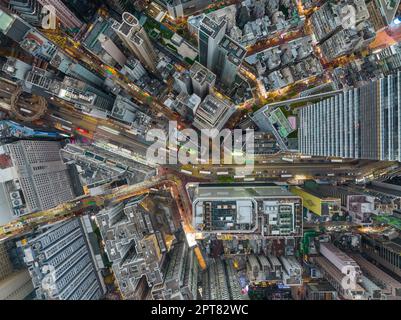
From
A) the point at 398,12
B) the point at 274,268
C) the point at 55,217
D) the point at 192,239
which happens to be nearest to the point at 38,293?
the point at 55,217

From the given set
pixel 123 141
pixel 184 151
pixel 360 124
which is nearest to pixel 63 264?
pixel 123 141

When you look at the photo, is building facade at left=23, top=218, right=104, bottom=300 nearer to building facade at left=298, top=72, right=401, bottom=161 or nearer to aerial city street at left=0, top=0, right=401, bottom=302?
aerial city street at left=0, top=0, right=401, bottom=302

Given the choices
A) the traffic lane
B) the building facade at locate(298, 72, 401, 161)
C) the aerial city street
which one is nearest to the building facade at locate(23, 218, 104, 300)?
Result: the aerial city street

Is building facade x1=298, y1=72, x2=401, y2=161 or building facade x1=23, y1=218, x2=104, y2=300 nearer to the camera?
building facade x1=298, y1=72, x2=401, y2=161

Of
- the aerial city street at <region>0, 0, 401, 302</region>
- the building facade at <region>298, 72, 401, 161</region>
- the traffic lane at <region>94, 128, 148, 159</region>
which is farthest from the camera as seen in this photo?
the traffic lane at <region>94, 128, 148, 159</region>

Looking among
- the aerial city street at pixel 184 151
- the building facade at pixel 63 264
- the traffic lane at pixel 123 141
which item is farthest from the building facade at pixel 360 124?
the building facade at pixel 63 264

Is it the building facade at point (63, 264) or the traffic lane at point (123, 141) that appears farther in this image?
the traffic lane at point (123, 141)

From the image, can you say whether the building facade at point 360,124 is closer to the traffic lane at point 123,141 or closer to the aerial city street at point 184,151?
the aerial city street at point 184,151

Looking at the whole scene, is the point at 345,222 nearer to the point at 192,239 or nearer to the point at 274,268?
the point at 274,268
